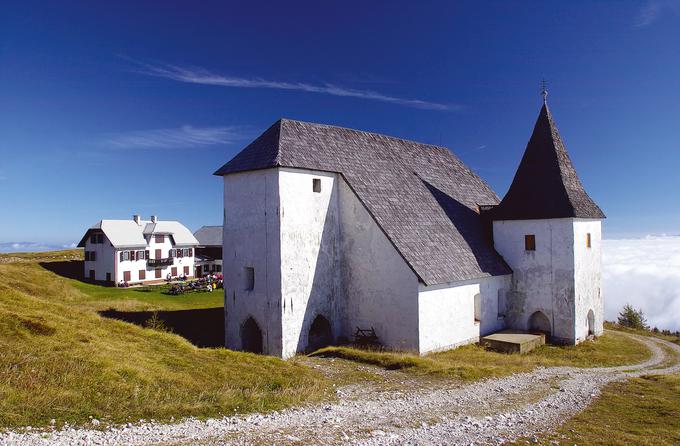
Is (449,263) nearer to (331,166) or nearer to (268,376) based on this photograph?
(331,166)

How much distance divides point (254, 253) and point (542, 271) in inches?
645

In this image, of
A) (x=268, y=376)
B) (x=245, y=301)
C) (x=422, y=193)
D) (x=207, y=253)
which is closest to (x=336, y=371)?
(x=268, y=376)

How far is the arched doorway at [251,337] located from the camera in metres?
23.9

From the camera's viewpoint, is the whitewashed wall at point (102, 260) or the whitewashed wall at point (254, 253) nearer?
the whitewashed wall at point (254, 253)

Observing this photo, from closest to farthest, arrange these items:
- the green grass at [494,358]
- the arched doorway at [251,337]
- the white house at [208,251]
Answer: the green grass at [494,358] < the arched doorway at [251,337] < the white house at [208,251]

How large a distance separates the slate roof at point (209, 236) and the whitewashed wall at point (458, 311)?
161 ft

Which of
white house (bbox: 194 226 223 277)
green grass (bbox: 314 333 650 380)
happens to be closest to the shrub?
green grass (bbox: 314 333 650 380)

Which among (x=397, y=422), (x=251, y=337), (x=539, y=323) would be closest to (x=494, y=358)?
(x=539, y=323)

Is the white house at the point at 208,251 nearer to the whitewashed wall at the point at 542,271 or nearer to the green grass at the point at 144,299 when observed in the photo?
the green grass at the point at 144,299

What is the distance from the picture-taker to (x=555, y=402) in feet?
44.8

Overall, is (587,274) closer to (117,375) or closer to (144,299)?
(117,375)

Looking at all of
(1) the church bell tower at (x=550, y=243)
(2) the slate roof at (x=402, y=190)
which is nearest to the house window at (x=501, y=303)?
(1) the church bell tower at (x=550, y=243)

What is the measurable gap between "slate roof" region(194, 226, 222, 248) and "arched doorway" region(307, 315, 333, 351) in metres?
46.8

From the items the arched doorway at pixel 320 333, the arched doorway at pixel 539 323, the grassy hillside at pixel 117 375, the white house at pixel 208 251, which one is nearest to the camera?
the grassy hillside at pixel 117 375
